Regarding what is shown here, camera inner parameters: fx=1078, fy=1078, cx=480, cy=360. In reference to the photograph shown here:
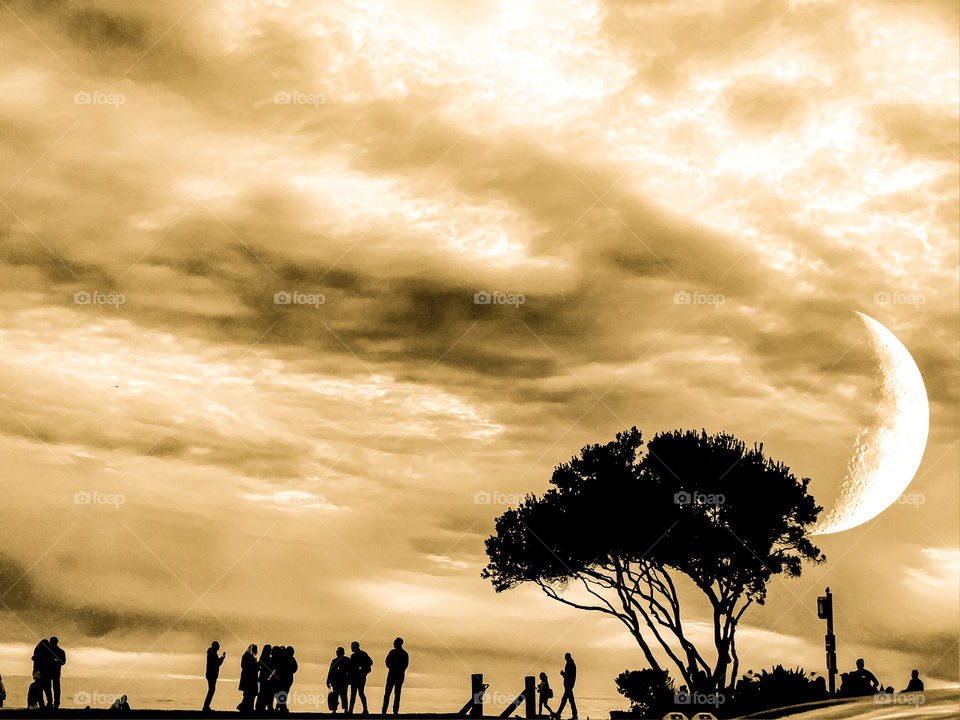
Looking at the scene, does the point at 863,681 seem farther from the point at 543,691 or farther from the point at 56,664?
the point at 56,664

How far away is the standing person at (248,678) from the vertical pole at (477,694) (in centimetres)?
569

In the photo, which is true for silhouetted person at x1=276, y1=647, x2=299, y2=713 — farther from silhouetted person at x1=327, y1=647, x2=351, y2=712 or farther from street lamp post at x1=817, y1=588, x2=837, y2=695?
street lamp post at x1=817, y1=588, x2=837, y2=695

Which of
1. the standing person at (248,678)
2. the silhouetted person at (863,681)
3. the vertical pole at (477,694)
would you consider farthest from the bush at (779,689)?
the standing person at (248,678)

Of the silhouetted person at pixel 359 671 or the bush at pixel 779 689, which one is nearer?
the silhouetted person at pixel 359 671

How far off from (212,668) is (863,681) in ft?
60.0

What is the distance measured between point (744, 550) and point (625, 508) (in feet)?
16.0

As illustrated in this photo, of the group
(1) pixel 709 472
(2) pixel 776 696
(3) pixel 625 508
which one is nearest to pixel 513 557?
(3) pixel 625 508

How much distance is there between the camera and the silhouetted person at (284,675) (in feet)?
84.3

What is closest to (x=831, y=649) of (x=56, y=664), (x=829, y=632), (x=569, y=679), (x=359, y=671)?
(x=829, y=632)

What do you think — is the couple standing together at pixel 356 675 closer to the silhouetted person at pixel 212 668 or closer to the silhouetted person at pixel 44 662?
the silhouetted person at pixel 212 668

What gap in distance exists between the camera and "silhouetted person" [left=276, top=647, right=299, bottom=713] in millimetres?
25688

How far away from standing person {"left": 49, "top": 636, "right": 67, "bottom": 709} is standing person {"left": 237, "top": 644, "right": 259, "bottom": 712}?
4.09 meters

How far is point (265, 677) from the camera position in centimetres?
2564

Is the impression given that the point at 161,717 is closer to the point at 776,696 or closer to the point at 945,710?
the point at 945,710
